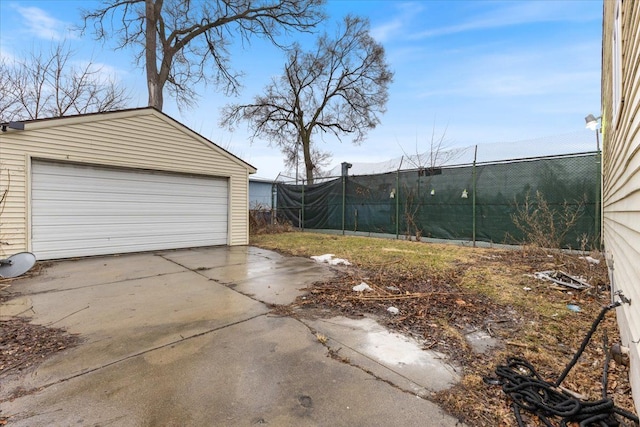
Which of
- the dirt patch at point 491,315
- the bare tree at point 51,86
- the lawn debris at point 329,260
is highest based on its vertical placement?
the bare tree at point 51,86

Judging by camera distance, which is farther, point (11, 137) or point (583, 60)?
point (583, 60)

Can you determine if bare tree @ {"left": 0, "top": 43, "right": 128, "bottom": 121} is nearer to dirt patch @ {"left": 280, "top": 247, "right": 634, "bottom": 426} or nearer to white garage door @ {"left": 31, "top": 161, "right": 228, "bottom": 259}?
white garage door @ {"left": 31, "top": 161, "right": 228, "bottom": 259}

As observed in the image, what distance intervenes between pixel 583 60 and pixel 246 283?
9.20 metres

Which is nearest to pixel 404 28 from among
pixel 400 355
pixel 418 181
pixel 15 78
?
pixel 418 181

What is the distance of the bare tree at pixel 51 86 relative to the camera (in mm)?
10430

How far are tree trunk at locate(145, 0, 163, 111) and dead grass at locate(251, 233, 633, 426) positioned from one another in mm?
10211

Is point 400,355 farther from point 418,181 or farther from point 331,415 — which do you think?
point 418,181

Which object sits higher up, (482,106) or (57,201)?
(482,106)

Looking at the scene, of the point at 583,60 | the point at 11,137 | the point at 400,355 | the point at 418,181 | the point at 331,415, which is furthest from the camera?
the point at 418,181

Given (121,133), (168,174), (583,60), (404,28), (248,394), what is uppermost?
(404,28)

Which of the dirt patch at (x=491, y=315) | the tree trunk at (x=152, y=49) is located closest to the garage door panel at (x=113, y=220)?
the dirt patch at (x=491, y=315)

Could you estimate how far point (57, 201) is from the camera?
573 cm

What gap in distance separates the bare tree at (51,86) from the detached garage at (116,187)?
Answer: 8112 millimetres

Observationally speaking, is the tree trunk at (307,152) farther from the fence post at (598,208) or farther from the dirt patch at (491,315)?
the fence post at (598,208)
